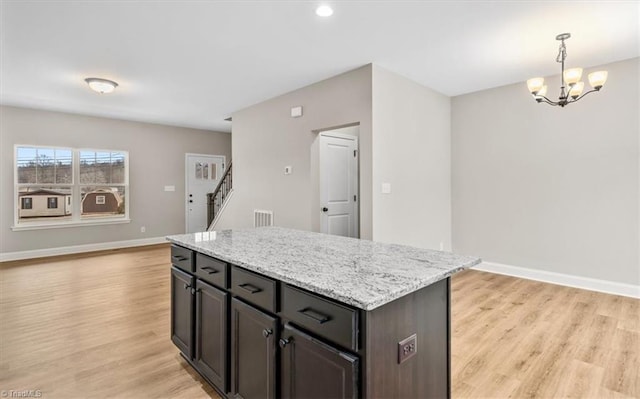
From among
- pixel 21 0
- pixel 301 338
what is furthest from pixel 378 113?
pixel 21 0

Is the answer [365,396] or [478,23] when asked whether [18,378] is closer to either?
[365,396]

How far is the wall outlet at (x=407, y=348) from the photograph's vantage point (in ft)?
4.12

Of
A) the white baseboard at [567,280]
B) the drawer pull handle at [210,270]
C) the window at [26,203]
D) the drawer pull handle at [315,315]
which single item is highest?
the window at [26,203]

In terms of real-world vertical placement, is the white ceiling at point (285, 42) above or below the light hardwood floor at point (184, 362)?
above

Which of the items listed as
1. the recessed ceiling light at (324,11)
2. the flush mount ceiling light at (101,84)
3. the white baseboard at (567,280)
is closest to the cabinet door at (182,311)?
the recessed ceiling light at (324,11)

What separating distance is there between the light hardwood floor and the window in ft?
6.95

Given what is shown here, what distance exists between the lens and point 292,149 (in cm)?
489

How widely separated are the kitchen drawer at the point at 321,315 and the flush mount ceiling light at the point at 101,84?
4.52 m

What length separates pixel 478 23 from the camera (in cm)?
292

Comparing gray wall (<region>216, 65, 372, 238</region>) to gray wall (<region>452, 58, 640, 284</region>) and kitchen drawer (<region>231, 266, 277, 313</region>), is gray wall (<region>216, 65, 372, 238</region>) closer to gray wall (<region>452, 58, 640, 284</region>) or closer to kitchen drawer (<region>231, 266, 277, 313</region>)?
gray wall (<region>452, 58, 640, 284</region>)

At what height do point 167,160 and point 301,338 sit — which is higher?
point 167,160

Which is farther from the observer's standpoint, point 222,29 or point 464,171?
point 464,171

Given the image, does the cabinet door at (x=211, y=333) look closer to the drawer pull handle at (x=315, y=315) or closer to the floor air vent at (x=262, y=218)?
the drawer pull handle at (x=315, y=315)

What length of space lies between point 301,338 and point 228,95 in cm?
465
